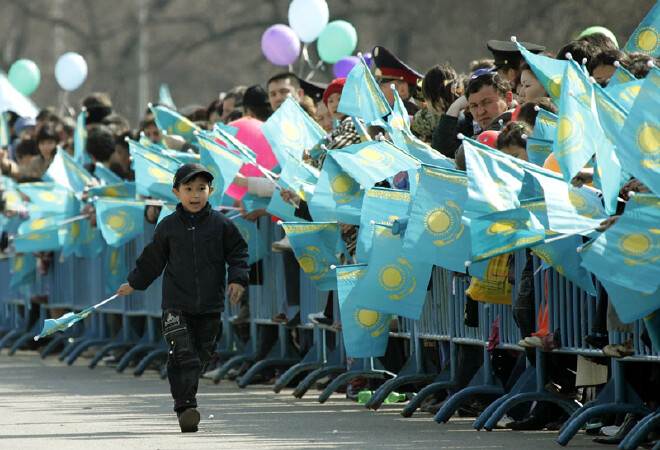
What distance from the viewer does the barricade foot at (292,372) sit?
542 inches

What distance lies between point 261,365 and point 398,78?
2.37 metres

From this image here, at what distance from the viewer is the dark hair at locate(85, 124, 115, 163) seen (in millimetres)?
17828

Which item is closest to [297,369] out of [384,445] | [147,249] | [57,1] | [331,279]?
[331,279]

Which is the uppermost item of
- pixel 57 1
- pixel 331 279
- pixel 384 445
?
pixel 57 1

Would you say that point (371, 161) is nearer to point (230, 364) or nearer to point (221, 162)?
point (221, 162)

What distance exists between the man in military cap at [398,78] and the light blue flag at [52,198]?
446 cm

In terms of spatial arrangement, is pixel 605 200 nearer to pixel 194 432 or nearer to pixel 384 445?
pixel 384 445

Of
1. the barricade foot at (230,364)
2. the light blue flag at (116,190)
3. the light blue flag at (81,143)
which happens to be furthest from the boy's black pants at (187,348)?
the light blue flag at (81,143)

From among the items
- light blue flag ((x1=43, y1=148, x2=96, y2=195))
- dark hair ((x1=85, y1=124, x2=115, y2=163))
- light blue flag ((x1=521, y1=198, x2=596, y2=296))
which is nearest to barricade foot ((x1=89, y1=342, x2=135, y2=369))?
light blue flag ((x1=43, y1=148, x2=96, y2=195))

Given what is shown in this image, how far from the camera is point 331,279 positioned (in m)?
12.9

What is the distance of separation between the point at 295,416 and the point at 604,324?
2799 millimetres

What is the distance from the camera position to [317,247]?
12.8 m

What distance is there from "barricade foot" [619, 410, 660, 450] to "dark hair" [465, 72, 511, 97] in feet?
9.75

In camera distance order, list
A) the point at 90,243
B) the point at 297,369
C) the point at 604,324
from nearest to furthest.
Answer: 1. the point at 604,324
2. the point at 297,369
3. the point at 90,243
